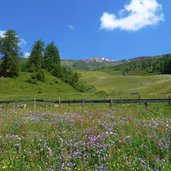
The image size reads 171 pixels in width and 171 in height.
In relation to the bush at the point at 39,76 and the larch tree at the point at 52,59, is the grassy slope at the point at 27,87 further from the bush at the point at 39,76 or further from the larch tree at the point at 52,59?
the larch tree at the point at 52,59

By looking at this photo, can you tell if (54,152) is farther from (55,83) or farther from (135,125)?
(55,83)

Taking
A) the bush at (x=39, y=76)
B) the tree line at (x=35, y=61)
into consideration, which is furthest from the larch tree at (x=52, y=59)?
the bush at (x=39, y=76)

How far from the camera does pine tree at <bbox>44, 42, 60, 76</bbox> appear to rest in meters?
100

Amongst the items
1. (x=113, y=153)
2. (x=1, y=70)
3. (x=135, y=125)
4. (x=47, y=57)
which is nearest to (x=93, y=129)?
(x=135, y=125)

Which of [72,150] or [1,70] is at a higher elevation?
[1,70]

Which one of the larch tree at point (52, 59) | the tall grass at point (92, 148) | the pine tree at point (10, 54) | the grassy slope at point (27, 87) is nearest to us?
the tall grass at point (92, 148)

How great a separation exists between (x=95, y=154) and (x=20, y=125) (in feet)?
12.9

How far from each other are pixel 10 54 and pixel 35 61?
1115 centimetres

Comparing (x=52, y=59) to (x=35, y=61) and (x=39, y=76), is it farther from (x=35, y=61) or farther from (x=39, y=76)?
(x=39, y=76)

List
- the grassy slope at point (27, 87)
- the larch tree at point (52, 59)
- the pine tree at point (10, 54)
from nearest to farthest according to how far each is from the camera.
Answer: the grassy slope at point (27, 87), the pine tree at point (10, 54), the larch tree at point (52, 59)

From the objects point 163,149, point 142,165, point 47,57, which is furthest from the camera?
point 47,57

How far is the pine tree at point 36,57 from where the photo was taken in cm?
9562

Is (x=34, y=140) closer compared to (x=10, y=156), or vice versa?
(x=10, y=156)

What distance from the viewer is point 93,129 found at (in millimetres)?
9055
